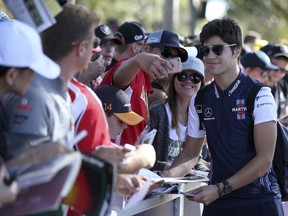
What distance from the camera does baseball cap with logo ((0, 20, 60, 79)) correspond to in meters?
3.81

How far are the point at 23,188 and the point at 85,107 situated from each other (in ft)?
3.44

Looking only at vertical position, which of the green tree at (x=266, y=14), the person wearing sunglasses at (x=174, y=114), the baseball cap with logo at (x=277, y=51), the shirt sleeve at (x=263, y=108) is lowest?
the green tree at (x=266, y=14)

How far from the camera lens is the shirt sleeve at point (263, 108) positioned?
19.0 ft

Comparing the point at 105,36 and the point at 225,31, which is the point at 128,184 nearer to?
the point at 225,31

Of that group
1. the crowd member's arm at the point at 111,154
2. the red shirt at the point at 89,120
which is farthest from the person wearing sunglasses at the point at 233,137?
the crowd member's arm at the point at 111,154

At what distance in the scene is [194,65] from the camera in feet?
23.2

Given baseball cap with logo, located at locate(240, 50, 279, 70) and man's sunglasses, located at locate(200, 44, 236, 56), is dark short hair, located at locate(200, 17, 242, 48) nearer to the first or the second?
man's sunglasses, located at locate(200, 44, 236, 56)

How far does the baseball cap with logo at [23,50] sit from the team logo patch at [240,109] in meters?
2.28

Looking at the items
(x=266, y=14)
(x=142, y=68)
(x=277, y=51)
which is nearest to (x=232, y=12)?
(x=266, y=14)

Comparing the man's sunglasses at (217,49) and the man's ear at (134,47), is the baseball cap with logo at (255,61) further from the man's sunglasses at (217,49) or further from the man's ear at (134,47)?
the man's sunglasses at (217,49)

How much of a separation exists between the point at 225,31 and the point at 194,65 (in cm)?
97

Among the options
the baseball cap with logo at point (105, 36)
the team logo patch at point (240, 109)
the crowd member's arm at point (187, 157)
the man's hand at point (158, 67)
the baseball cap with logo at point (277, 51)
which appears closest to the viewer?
the man's hand at point (158, 67)

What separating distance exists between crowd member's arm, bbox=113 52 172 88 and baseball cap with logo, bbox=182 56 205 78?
0.65m

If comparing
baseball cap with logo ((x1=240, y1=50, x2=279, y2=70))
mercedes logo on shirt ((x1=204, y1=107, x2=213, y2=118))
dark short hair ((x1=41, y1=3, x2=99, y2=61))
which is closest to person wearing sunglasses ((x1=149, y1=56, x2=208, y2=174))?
mercedes logo on shirt ((x1=204, y1=107, x2=213, y2=118))
